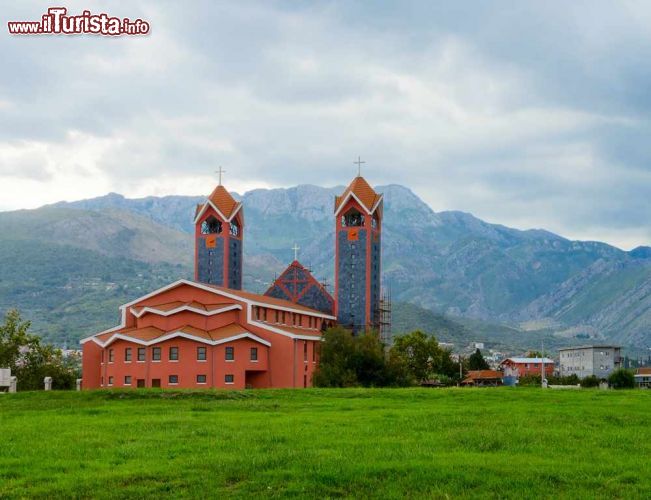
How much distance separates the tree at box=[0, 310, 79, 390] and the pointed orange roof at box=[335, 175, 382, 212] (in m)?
35.0

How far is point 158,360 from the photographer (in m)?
77.3

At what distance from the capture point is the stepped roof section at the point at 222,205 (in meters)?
113

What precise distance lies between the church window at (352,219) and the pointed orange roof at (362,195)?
1.43 m

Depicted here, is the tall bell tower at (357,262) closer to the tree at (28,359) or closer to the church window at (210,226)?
the church window at (210,226)

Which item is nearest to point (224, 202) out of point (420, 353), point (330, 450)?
point (420, 353)

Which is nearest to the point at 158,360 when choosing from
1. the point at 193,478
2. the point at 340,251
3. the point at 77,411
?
the point at 340,251

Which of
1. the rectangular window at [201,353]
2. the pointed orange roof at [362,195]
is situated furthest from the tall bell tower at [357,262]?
the rectangular window at [201,353]

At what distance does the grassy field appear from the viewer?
19453 mm

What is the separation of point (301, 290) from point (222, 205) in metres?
14.2

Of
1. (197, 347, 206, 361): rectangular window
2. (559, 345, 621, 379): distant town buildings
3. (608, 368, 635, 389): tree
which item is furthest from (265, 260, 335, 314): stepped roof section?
(559, 345, 621, 379): distant town buildings

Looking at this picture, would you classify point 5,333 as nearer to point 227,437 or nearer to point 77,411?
→ point 77,411

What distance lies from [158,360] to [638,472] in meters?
60.4

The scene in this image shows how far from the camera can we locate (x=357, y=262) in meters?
105

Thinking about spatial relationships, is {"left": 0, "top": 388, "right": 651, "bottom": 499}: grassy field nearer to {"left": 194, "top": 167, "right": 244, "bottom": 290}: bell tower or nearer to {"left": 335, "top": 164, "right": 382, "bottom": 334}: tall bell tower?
{"left": 335, "top": 164, "right": 382, "bottom": 334}: tall bell tower
